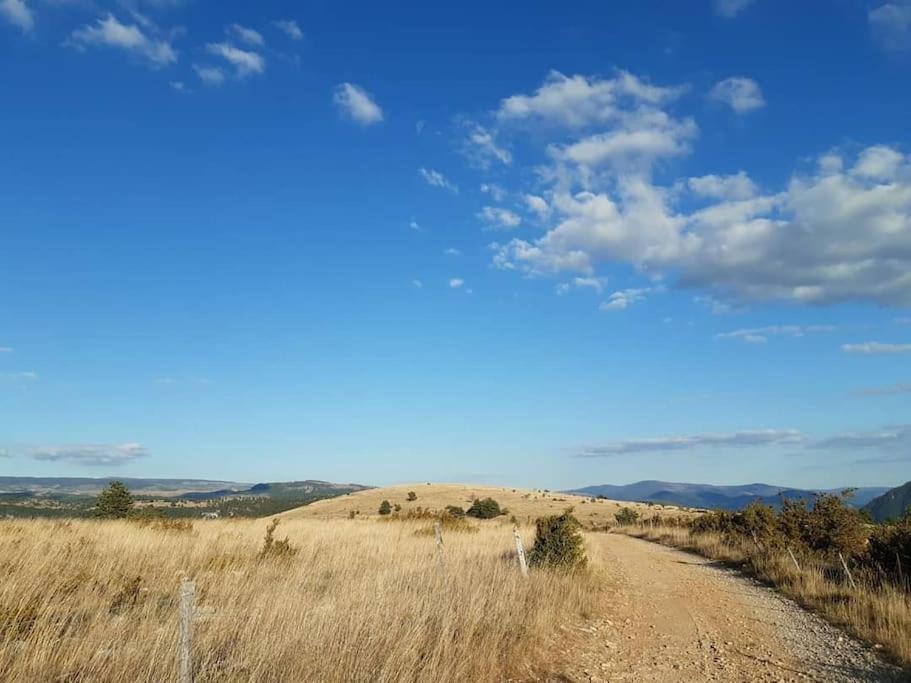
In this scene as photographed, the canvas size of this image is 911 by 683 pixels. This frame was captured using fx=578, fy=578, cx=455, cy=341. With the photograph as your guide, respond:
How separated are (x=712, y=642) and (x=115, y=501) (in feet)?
93.7

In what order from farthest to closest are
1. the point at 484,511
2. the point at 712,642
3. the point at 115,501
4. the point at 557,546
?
1. the point at 484,511
2. the point at 115,501
3. the point at 557,546
4. the point at 712,642

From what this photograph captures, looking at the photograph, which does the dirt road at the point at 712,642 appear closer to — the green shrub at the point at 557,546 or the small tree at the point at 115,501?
the green shrub at the point at 557,546

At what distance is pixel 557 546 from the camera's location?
1541cm

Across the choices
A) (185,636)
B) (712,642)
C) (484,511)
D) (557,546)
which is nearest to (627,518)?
(484,511)

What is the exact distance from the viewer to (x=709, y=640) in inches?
379

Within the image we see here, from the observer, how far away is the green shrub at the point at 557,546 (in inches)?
586

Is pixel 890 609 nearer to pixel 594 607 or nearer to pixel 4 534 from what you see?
pixel 594 607

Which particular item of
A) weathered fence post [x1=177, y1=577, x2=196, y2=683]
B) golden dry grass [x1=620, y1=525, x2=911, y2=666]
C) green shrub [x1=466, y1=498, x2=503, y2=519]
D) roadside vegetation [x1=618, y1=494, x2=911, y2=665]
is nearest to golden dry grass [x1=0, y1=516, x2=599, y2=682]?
weathered fence post [x1=177, y1=577, x2=196, y2=683]

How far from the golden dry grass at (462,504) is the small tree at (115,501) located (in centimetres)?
2601

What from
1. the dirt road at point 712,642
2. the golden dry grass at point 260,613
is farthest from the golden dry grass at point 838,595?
the golden dry grass at point 260,613

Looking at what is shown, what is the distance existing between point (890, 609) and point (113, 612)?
491 inches

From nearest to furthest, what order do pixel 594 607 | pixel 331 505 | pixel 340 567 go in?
pixel 594 607 → pixel 340 567 → pixel 331 505

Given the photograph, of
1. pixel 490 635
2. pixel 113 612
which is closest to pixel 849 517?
pixel 490 635

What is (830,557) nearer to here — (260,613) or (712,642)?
(712,642)
